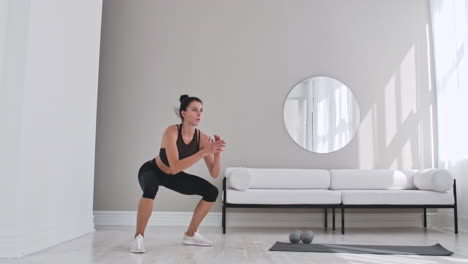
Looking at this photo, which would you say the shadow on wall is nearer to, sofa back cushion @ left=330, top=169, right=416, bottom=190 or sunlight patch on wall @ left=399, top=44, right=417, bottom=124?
sunlight patch on wall @ left=399, top=44, right=417, bottom=124

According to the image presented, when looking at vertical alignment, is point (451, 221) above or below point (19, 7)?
below

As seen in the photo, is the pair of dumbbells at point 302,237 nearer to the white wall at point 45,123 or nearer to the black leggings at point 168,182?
the black leggings at point 168,182

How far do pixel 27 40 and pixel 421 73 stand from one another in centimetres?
428

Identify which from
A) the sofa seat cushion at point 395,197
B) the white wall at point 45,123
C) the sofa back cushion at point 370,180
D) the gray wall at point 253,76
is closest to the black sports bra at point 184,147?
the white wall at point 45,123

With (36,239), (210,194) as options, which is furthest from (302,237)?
(36,239)

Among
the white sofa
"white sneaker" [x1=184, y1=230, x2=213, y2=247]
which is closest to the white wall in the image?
"white sneaker" [x1=184, y1=230, x2=213, y2=247]

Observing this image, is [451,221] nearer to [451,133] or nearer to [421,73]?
[451,133]

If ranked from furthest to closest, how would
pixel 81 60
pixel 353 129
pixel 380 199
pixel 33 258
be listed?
pixel 353 129 → pixel 380 199 → pixel 81 60 → pixel 33 258

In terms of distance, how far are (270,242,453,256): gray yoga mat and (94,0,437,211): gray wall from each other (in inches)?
70.8

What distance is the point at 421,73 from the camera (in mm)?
5293

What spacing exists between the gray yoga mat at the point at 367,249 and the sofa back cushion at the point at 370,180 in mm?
1360

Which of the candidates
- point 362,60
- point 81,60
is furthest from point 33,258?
point 362,60

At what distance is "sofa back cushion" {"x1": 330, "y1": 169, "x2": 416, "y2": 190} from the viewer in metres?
4.73

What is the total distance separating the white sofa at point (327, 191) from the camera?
431 centimetres
